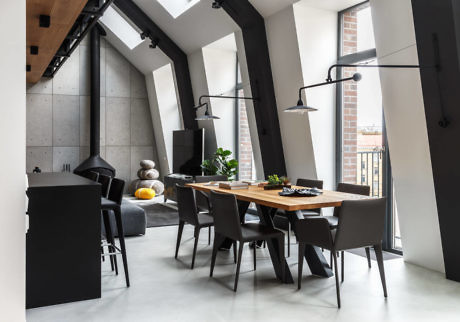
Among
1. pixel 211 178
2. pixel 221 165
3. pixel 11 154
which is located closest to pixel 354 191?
pixel 211 178

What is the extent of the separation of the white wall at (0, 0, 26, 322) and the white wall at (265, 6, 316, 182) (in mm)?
4250

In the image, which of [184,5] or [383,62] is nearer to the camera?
[383,62]

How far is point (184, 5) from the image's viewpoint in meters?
7.29

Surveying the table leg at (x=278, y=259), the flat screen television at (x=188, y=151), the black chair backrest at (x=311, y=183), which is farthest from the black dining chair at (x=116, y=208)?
the flat screen television at (x=188, y=151)

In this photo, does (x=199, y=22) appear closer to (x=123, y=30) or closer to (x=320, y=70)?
(x=320, y=70)

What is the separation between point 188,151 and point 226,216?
4835 millimetres

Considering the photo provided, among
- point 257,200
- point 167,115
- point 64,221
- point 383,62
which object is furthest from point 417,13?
point 167,115

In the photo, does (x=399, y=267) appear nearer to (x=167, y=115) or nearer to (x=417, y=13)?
(x=417, y=13)

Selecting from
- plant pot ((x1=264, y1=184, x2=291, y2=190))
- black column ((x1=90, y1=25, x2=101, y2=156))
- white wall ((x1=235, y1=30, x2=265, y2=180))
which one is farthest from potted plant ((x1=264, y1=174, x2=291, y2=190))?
black column ((x1=90, y1=25, x2=101, y2=156))

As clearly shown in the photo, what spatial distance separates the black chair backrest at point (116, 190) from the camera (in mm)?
3855

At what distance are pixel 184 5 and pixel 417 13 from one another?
4.58m

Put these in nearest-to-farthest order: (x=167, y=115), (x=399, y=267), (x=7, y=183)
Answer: (x=7, y=183) < (x=399, y=267) < (x=167, y=115)

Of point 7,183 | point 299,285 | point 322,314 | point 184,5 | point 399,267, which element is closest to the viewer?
point 7,183

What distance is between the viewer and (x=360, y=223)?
3395mm
